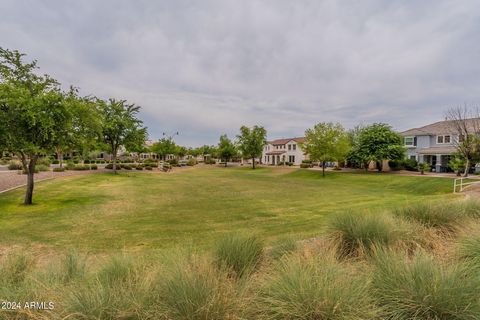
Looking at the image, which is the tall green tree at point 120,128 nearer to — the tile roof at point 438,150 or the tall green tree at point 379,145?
the tall green tree at point 379,145

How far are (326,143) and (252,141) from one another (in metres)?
25.1

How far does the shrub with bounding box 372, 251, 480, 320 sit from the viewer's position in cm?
283

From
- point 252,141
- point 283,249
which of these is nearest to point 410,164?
point 252,141

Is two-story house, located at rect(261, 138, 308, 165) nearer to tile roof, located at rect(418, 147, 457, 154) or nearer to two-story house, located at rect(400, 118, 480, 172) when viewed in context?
two-story house, located at rect(400, 118, 480, 172)

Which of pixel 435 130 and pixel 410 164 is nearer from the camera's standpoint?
pixel 410 164

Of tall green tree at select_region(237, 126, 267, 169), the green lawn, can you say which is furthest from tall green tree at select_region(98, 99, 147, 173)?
tall green tree at select_region(237, 126, 267, 169)

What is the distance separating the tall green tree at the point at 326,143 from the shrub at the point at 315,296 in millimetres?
38301

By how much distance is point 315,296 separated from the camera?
2.73 meters

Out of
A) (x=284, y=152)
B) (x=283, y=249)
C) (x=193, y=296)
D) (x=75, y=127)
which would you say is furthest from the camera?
(x=284, y=152)

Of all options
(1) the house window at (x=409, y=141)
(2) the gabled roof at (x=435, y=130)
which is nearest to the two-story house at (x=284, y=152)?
(1) the house window at (x=409, y=141)

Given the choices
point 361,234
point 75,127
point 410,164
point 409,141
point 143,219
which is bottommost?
point 143,219

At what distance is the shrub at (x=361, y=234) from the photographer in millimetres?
5180

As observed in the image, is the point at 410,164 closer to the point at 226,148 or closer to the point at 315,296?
the point at 226,148

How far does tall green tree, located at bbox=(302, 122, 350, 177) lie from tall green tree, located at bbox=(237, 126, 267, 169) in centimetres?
2191
